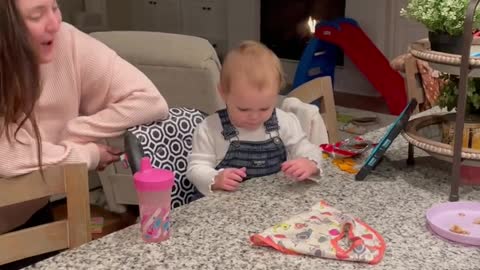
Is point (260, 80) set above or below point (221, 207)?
above

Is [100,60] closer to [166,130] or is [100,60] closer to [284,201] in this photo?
[166,130]

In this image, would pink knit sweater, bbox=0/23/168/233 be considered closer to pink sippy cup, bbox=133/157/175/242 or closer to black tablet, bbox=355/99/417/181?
pink sippy cup, bbox=133/157/175/242

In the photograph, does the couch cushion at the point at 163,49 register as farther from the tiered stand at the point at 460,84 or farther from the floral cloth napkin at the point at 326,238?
the floral cloth napkin at the point at 326,238

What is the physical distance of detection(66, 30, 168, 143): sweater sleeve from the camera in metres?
1.50

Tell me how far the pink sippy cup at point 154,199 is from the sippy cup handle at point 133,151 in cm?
23

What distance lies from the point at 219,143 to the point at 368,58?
3755 mm

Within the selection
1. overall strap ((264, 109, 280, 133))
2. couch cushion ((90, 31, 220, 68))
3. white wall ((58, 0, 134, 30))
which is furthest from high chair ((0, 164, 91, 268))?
white wall ((58, 0, 134, 30))

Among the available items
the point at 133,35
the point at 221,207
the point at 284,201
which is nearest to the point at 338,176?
the point at 284,201

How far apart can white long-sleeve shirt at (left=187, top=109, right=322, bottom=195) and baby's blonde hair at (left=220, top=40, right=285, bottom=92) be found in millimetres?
128

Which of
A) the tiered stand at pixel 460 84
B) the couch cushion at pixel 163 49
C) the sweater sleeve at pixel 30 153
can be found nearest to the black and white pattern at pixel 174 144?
the sweater sleeve at pixel 30 153

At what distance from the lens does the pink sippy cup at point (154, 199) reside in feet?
3.55

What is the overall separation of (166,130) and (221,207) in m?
0.39

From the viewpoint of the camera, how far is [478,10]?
4.32 feet

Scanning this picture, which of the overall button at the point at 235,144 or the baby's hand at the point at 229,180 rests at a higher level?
the overall button at the point at 235,144
